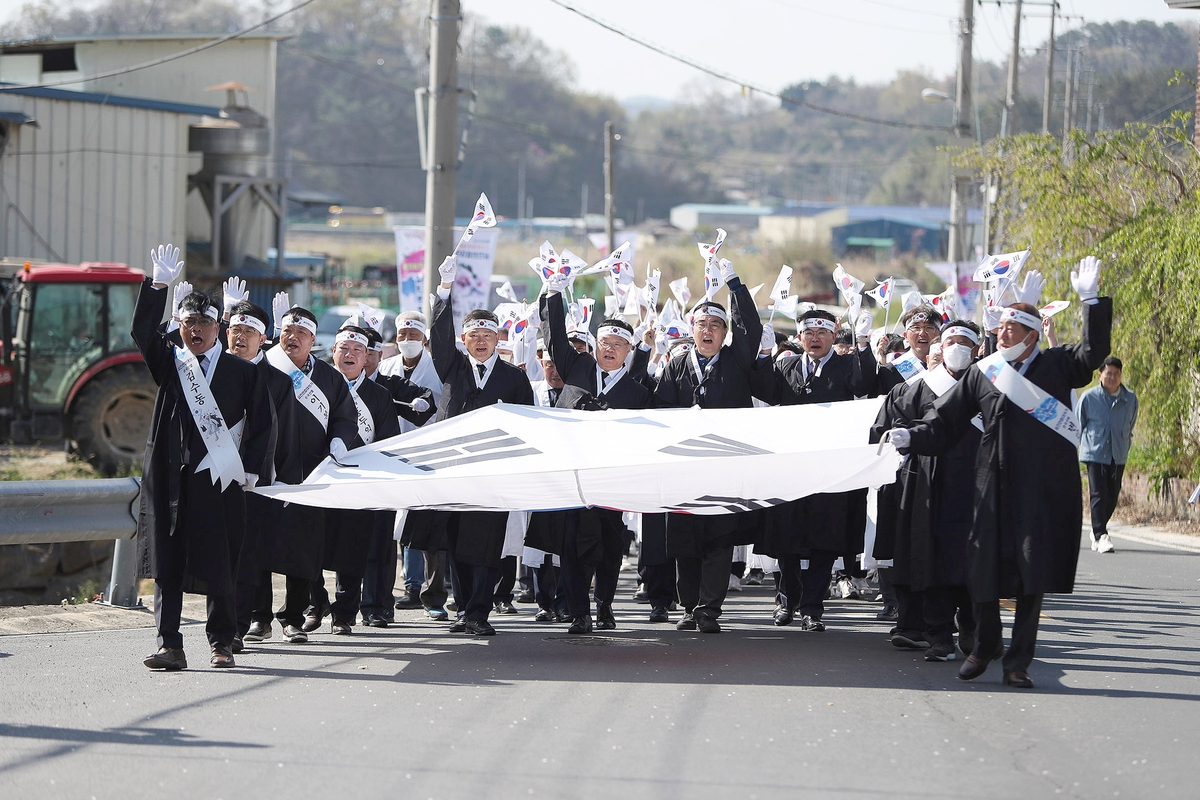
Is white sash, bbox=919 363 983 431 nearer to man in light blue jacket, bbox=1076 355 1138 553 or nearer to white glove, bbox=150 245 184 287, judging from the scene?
white glove, bbox=150 245 184 287

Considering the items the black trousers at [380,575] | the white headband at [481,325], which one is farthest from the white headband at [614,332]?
the black trousers at [380,575]

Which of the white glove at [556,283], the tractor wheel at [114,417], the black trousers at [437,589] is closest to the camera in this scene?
the white glove at [556,283]

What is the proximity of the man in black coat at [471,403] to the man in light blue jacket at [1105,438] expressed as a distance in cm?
642

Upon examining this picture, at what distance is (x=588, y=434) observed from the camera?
875 centimetres

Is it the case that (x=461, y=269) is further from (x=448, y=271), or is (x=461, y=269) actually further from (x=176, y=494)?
(x=176, y=494)

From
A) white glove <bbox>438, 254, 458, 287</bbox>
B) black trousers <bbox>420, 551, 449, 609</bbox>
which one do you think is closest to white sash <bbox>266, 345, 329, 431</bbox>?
white glove <bbox>438, 254, 458, 287</bbox>

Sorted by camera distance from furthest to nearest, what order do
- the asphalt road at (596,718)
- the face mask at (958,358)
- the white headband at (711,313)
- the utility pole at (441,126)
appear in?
the utility pole at (441,126) → the white headband at (711,313) → the face mask at (958,358) → the asphalt road at (596,718)

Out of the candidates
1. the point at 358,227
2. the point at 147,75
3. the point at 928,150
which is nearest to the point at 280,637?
the point at 147,75

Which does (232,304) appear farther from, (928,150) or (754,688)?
(928,150)

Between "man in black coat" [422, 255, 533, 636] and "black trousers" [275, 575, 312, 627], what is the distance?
2.49 feet

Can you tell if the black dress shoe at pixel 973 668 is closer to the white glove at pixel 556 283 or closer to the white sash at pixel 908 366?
the white sash at pixel 908 366

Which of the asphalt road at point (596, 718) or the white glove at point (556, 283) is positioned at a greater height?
the white glove at point (556, 283)

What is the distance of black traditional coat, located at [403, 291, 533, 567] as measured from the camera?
888 cm

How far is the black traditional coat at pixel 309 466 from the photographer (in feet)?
27.9
